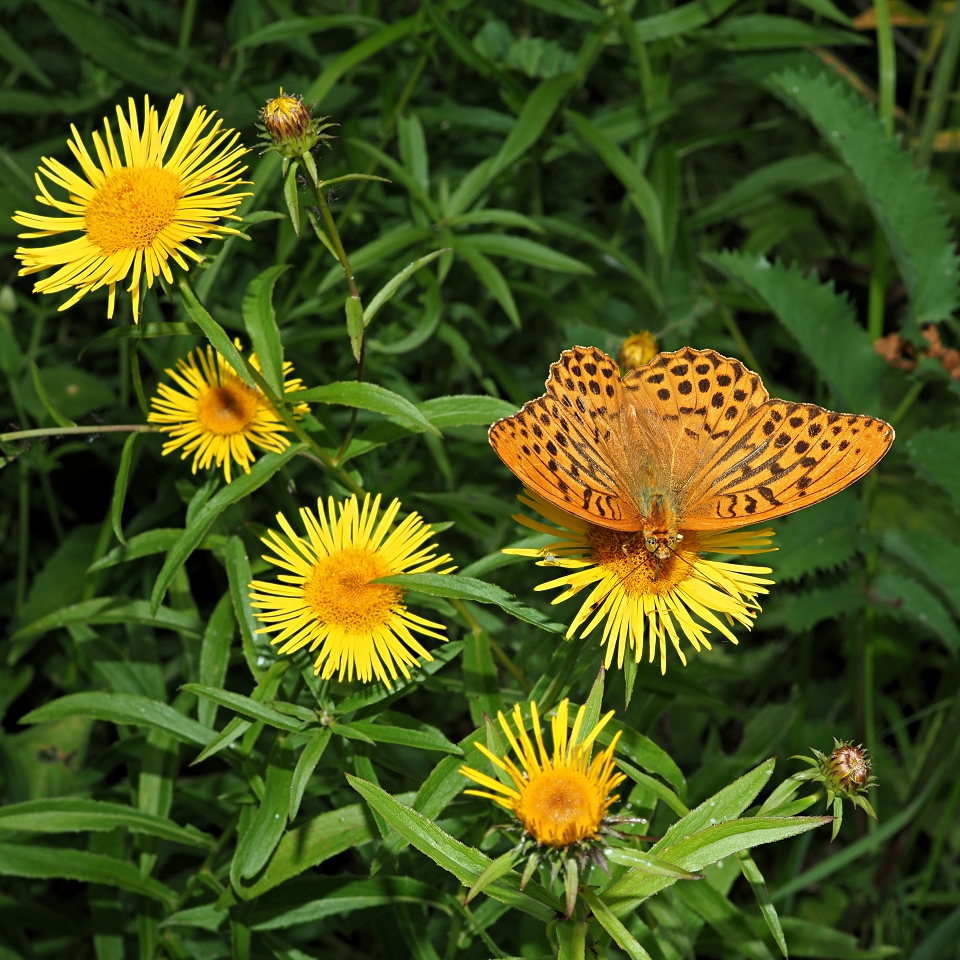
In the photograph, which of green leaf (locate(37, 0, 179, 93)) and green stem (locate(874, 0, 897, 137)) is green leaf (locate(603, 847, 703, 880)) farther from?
green leaf (locate(37, 0, 179, 93))

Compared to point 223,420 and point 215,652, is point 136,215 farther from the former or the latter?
point 215,652

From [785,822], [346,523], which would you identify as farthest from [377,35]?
[785,822]

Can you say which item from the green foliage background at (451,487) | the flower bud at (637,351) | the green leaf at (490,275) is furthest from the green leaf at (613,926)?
the green leaf at (490,275)

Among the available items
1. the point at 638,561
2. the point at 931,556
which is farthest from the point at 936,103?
the point at 638,561

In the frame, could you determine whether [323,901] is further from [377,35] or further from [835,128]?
[835,128]

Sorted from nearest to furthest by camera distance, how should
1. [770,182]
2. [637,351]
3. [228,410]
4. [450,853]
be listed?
[450,853]
[228,410]
[637,351]
[770,182]

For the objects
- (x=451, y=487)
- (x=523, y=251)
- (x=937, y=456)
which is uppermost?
(x=523, y=251)
